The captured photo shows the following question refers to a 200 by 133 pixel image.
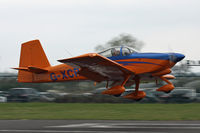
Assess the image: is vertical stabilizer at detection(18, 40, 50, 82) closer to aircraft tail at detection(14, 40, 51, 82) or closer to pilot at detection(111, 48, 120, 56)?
aircraft tail at detection(14, 40, 51, 82)

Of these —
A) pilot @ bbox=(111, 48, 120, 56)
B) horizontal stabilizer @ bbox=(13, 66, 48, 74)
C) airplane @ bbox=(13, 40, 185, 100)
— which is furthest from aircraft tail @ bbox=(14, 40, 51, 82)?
pilot @ bbox=(111, 48, 120, 56)

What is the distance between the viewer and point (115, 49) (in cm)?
1559

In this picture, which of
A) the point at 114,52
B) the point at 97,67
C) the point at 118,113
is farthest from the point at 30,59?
the point at 118,113

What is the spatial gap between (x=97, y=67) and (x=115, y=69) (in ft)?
2.71

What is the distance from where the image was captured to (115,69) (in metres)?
15.5

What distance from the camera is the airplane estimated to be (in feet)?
48.4

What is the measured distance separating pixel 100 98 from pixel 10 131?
47.7 ft

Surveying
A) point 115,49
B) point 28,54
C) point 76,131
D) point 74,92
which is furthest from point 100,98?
point 76,131

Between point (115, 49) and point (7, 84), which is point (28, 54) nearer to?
point (115, 49)

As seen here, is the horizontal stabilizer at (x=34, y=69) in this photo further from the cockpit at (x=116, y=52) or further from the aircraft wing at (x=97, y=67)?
the cockpit at (x=116, y=52)

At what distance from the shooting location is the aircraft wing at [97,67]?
1396cm

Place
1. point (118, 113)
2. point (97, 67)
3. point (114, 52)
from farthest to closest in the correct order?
point (118, 113)
point (114, 52)
point (97, 67)

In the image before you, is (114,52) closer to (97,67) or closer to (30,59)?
(97,67)

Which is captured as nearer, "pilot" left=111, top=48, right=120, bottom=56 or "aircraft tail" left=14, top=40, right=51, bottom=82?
"pilot" left=111, top=48, right=120, bottom=56
